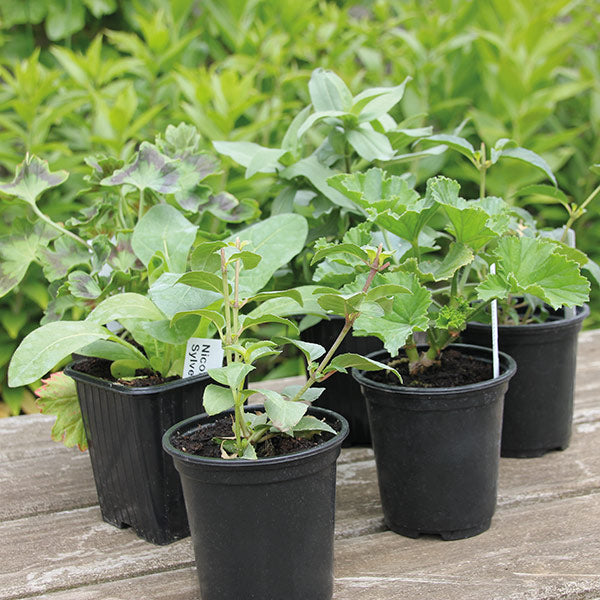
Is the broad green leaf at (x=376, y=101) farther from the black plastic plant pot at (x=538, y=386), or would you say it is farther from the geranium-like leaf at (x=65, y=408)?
the geranium-like leaf at (x=65, y=408)

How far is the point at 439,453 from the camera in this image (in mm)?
999

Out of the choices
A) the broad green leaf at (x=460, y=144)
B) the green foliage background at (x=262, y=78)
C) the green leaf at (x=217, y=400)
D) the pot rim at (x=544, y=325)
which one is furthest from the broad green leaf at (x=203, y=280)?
the green foliage background at (x=262, y=78)

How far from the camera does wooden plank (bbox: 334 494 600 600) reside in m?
0.89

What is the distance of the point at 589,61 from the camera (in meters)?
2.63

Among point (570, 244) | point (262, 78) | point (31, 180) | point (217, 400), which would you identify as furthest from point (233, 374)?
point (262, 78)

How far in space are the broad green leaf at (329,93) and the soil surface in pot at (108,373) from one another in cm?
53

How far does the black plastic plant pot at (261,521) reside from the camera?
31.9 inches

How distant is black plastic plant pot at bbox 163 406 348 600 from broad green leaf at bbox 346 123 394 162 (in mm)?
552

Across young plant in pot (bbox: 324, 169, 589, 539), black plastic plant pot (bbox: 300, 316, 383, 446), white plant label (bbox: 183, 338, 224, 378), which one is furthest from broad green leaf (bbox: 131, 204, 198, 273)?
black plastic plant pot (bbox: 300, 316, 383, 446)

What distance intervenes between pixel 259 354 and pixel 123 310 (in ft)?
0.72

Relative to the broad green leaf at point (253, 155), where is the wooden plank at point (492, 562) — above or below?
below

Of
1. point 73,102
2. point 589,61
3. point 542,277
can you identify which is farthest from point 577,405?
point 589,61

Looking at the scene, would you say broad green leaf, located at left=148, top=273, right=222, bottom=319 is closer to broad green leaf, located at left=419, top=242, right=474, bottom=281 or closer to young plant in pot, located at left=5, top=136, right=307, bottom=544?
young plant in pot, located at left=5, top=136, right=307, bottom=544

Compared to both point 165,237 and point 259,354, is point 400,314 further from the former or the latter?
point 165,237
